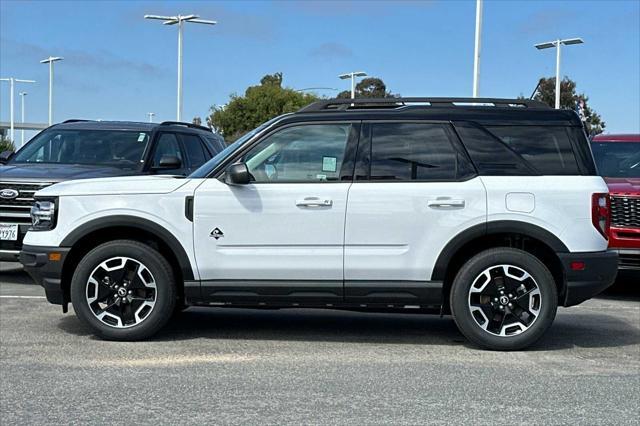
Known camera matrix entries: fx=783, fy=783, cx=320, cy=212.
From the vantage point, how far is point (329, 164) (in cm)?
632

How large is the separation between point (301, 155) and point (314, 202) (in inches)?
17.0

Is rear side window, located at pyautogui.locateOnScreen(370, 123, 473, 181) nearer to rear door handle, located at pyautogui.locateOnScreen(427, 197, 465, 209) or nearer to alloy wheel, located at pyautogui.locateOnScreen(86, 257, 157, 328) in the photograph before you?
rear door handle, located at pyautogui.locateOnScreen(427, 197, 465, 209)

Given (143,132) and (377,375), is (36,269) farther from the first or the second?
(143,132)

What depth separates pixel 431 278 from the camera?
20.4 ft

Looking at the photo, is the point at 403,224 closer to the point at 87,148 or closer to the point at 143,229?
the point at 143,229

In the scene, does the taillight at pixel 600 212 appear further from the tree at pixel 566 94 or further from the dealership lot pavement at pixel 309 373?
the tree at pixel 566 94

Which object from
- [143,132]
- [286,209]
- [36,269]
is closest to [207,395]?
[286,209]

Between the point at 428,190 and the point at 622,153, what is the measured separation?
5.53 metres

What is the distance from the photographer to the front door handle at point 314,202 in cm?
618

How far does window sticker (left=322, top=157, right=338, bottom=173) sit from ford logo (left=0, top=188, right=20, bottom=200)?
4.35 m

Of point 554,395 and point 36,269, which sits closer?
point 554,395

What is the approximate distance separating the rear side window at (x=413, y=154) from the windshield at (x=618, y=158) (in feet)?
15.5

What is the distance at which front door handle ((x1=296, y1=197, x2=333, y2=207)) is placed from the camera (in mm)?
6184

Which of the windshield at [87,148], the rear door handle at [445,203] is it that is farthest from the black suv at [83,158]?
the rear door handle at [445,203]
